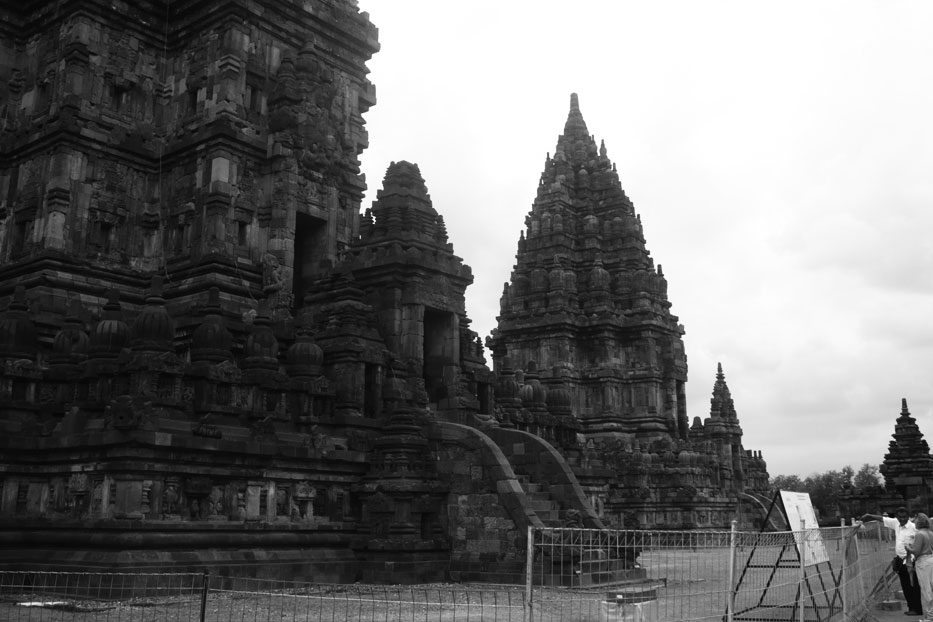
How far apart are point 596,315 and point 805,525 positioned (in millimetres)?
39470

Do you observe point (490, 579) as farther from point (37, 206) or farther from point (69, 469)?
point (37, 206)

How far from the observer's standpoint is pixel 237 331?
23859 mm

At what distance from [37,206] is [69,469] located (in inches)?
476

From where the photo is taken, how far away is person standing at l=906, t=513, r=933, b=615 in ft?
49.0

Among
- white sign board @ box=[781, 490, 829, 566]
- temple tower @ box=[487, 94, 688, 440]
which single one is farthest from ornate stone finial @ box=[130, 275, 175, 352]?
temple tower @ box=[487, 94, 688, 440]

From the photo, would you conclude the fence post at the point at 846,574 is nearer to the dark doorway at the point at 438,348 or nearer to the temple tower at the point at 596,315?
the dark doorway at the point at 438,348

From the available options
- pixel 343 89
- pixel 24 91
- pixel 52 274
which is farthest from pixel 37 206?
pixel 343 89

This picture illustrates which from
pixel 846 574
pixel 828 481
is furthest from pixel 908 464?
pixel 828 481

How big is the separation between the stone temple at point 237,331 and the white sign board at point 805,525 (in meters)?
7.32

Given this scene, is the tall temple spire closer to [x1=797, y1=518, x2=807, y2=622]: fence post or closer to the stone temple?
the stone temple

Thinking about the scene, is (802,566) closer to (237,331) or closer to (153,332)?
(153,332)

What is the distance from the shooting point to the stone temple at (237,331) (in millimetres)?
18641

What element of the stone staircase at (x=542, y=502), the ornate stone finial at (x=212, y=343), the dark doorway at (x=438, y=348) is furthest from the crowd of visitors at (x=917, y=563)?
the ornate stone finial at (x=212, y=343)

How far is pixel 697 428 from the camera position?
5753cm
